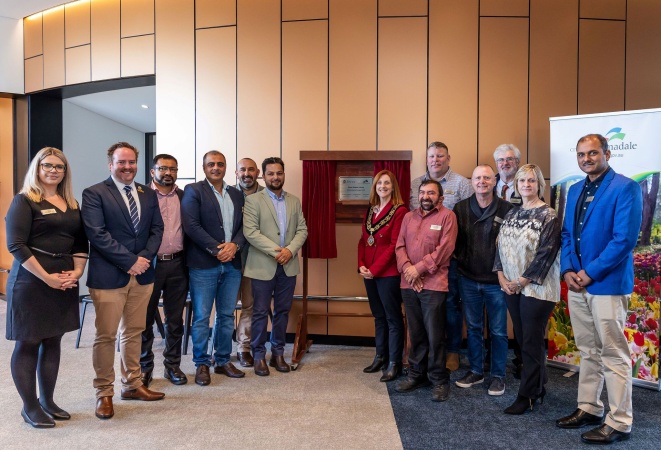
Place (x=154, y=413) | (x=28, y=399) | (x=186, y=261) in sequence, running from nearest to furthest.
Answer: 1. (x=28, y=399)
2. (x=154, y=413)
3. (x=186, y=261)

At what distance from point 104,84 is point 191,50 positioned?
1.40 m

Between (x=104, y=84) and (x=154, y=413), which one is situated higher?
(x=104, y=84)

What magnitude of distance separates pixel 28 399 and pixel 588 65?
5358mm

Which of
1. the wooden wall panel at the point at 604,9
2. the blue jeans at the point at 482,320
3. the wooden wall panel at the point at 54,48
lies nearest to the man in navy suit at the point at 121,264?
the blue jeans at the point at 482,320

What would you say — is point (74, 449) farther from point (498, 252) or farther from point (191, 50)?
point (191, 50)

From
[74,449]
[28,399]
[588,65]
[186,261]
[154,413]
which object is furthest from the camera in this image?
[588,65]

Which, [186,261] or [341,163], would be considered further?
[341,163]

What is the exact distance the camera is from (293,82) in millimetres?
4598

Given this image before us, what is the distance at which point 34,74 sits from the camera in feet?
19.2

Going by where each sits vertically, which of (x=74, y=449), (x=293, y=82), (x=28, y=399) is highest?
(x=293, y=82)

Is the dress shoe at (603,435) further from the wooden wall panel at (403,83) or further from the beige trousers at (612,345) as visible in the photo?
the wooden wall panel at (403,83)

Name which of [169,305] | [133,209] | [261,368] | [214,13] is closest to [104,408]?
[169,305]

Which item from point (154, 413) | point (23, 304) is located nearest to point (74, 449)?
point (154, 413)

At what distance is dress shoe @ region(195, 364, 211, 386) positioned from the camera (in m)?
3.42
